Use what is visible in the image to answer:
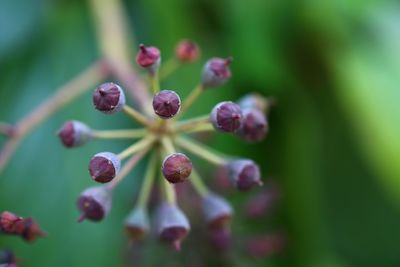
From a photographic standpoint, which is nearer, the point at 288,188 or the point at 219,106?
the point at 219,106

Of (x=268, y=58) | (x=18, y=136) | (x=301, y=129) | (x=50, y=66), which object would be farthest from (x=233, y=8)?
(x=18, y=136)

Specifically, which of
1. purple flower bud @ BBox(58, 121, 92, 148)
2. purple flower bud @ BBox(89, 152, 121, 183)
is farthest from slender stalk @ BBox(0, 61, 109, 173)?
purple flower bud @ BBox(89, 152, 121, 183)

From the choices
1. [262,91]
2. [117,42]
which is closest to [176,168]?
[117,42]

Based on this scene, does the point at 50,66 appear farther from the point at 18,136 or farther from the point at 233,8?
the point at 18,136

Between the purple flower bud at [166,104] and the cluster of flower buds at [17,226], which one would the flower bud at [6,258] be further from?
the purple flower bud at [166,104]

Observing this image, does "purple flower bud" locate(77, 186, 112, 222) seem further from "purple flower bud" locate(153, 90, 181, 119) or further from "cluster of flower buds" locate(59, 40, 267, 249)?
"purple flower bud" locate(153, 90, 181, 119)

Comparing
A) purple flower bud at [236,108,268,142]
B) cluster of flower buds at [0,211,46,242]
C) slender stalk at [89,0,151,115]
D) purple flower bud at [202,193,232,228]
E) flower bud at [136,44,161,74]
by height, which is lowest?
cluster of flower buds at [0,211,46,242]

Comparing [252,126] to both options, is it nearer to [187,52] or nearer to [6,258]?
[187,52]
